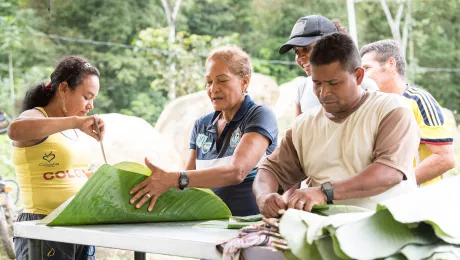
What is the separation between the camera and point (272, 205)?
2.22 metres

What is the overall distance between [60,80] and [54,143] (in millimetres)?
304

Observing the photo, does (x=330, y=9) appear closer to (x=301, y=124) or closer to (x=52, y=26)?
(x=52, y=26)

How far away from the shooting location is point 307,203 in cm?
214

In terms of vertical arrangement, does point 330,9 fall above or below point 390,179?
above

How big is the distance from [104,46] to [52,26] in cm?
89

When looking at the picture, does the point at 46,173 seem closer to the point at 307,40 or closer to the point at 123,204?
the point at 123,204

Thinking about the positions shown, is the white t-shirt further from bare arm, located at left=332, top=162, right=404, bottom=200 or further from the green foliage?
the green foliage

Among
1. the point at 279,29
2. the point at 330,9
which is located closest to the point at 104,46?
the point at 279,29

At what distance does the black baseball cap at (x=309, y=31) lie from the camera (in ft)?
9.91

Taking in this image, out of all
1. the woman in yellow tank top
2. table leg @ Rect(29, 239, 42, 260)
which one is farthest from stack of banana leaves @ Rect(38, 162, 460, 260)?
the woman in yellow tank top

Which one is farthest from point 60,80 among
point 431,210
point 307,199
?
point 431,210

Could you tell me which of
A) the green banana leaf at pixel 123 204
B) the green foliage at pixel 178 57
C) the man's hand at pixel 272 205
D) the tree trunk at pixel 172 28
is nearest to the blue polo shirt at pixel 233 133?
the green banana leaf at pixel 123 204

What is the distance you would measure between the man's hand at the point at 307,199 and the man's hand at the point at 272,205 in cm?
5

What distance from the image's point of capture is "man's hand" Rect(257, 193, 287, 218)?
220cm
